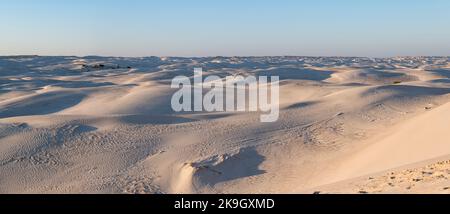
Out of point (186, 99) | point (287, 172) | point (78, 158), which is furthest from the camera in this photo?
point (186, 99)

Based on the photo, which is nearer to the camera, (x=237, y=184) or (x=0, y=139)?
(x=237, y=184)

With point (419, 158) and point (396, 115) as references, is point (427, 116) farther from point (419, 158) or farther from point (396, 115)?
point (419, 158)

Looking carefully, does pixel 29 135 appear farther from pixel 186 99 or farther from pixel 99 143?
pixel 186 99

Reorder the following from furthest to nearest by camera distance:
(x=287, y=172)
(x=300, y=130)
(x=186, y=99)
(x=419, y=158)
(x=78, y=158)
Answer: (x=186, y=99) < (x=300, y=130) < (x=78, y=158) < (x=287, y=172) < (x=419, y=158)

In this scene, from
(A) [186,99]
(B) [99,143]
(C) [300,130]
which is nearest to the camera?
(B) [99,143]

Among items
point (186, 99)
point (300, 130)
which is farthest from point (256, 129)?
point (186, 99)

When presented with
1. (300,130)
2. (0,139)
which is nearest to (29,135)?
(0,139)

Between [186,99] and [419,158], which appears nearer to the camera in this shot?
[419,158]

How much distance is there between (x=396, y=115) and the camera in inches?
416

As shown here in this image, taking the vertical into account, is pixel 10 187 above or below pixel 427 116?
below

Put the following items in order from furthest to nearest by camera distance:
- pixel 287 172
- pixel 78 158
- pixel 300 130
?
pixel 300 130 → pixel 78 158 → pixel 287 172

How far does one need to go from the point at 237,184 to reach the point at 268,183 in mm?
398

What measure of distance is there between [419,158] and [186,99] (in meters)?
8.16

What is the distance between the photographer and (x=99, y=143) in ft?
27.2
